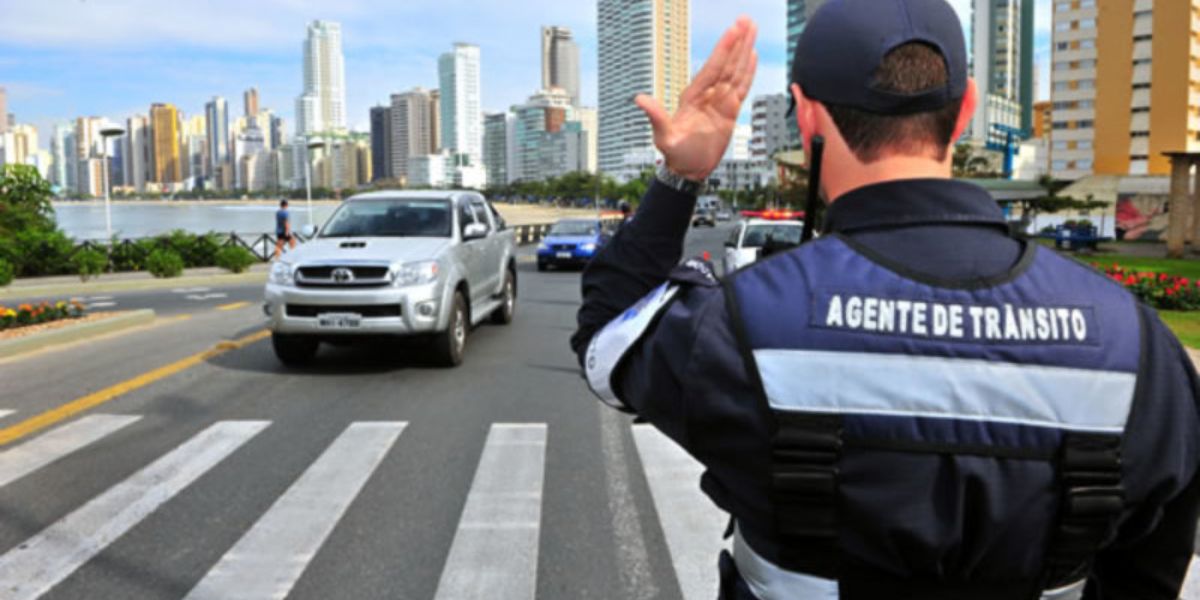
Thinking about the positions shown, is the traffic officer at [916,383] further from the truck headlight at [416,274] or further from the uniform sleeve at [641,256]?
the truck headlight at [416,274]

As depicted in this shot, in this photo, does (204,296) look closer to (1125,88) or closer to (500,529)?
(500,529)

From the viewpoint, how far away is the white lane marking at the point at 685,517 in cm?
438

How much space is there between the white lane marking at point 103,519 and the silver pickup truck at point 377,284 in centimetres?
277

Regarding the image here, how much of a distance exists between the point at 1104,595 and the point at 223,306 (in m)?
17.3

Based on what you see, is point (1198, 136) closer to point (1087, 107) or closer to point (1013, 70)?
point (1087, 107)

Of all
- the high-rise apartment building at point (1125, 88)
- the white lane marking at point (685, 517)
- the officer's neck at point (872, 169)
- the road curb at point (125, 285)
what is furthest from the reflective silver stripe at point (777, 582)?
the high-rise apartment building at point (1125, 88)

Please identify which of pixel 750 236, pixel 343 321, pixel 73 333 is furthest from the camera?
pixel 750 236

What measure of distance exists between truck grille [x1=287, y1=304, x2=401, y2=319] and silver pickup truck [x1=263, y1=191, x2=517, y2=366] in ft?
0.03

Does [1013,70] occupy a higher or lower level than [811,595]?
higher

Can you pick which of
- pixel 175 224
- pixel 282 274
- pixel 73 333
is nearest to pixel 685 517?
pixel 282 274

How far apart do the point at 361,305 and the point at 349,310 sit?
0.15 m

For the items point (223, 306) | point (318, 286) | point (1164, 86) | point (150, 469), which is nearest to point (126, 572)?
point (150, 469)

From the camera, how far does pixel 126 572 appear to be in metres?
4.44

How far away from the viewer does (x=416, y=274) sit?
9.99 m
